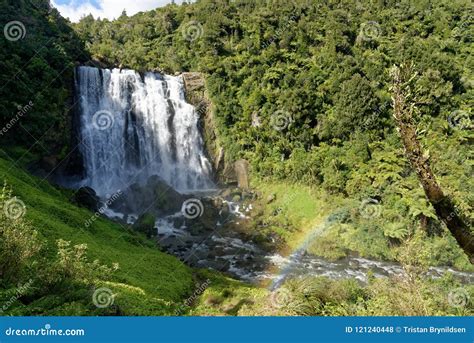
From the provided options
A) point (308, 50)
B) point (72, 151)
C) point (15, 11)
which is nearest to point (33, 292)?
point (72, 151)

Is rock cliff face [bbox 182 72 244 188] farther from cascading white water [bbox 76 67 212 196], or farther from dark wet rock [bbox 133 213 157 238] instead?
Answer: dark wet rock [bbox 133 213 157 238]

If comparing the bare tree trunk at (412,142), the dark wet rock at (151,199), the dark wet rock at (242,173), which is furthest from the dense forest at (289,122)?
the dark wet rock at (151,199)

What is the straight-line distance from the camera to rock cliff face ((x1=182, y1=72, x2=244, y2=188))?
142 ft

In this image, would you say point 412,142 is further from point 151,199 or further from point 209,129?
point 209,129

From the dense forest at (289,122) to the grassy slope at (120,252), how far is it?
13cm

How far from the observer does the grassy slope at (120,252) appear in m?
15.1

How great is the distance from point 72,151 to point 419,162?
124 ft

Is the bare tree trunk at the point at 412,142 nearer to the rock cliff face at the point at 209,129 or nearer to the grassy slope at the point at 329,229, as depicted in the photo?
the grassy slope at the point at 329,229

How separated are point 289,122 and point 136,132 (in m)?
16.4

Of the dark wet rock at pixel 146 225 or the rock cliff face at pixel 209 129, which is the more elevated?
the rock cliff face at pixel 209 129

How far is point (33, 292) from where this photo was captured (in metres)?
9.62

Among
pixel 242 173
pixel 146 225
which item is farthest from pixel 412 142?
pixel 242 173

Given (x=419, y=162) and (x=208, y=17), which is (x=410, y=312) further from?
(x=208, y=17)

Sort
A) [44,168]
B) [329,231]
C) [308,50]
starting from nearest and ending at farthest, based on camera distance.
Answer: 1. [329,231]
2. [44,168]
3. [308,50]
